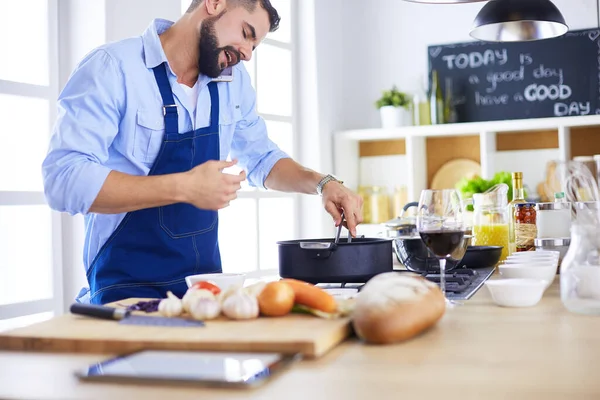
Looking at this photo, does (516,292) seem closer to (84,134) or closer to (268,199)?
(84,134)

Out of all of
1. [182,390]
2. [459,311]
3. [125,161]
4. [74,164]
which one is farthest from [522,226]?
[182,390]

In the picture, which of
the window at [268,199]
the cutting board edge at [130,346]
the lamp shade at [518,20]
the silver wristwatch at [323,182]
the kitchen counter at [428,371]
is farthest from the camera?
the window at [268,199]

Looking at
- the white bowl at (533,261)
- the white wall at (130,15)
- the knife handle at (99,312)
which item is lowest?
the knife handle at (99,312)

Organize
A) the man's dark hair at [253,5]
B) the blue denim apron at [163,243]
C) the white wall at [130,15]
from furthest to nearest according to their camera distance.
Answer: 1. the white wall at [130,15]
2. the man's dark hair at [253,5]
3. the blue denim apron at [163,243]

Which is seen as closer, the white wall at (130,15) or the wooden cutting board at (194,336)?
the wooden cutting board at (194,336)

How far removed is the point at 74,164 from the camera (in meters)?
1.81

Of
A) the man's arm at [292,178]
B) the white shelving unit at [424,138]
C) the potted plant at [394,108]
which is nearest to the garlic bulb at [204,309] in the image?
the man's arm at [292,178]

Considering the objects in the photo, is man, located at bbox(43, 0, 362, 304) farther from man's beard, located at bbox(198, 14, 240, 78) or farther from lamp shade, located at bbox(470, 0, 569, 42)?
lamp shade, located at bbox(470, 0, 569, 42)

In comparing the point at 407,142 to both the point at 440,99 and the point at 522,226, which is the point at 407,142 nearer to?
the point at 440,99

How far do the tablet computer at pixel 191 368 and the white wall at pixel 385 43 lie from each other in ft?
14.2

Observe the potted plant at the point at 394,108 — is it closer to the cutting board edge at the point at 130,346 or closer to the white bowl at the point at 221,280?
the white bowl at the point at 221,280

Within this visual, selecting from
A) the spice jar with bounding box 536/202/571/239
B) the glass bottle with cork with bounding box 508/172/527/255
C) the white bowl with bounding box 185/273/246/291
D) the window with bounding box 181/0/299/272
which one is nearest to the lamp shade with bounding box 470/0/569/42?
the glass bottle with cork with bounding box 508/172/527/255

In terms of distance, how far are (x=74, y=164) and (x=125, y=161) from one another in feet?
1.06

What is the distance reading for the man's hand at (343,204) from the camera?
7.29 feet
